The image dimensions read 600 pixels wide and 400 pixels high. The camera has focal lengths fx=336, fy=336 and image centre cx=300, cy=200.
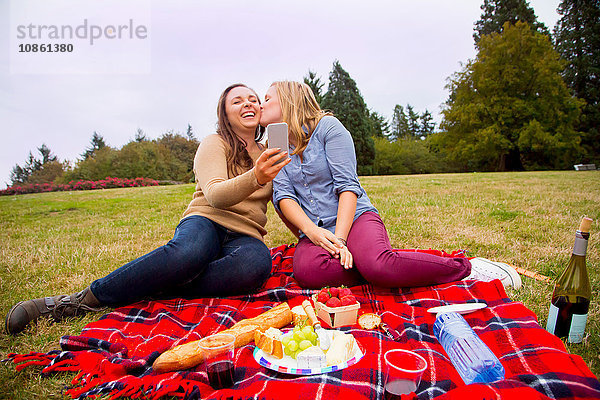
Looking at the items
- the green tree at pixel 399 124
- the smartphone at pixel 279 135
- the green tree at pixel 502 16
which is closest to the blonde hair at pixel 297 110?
the smartphone at pixel 279 135

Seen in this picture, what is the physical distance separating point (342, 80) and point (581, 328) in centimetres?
2875

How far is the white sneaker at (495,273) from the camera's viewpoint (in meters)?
2.51

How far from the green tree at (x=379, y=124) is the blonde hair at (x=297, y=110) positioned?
4477 centimetres

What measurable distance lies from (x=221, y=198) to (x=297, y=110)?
43.0 inches

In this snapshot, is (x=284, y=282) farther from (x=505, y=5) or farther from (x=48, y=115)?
(x=505, y=5)

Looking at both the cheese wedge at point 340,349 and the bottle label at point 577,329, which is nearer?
the cheese wedge at point 340,349

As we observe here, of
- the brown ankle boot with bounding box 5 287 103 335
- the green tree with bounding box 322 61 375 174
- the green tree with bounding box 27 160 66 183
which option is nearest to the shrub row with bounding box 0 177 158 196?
the green tree with bounding box 27 160 66 183

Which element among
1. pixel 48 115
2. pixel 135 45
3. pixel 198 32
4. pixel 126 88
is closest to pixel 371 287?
pixel 135 45

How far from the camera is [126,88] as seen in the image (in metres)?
23.5

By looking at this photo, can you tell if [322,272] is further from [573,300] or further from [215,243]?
[573,300]

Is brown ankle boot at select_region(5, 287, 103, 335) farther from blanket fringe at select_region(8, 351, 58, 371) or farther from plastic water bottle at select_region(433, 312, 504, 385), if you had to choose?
plastic water bottle at select_region(433, 312, 504, 385)

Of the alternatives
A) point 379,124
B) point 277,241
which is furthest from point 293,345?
point 379,124

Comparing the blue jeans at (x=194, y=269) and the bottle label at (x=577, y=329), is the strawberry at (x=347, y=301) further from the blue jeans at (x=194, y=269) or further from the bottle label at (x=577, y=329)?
the bottle label at (x=577, y=329)

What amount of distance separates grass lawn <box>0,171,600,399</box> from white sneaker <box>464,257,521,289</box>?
0.09 m
